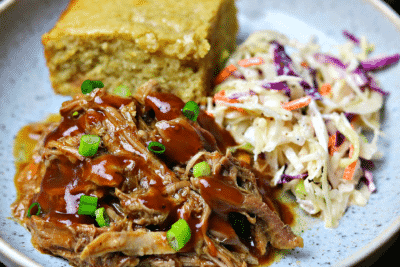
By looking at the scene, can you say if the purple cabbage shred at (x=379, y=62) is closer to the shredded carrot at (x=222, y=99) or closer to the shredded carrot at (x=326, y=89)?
the shredded carrot at (x=326, y=89)

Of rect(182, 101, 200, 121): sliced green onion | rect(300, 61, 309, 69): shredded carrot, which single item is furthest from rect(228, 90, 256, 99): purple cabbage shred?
rect(300, 61, 309, 69): shredded carrot

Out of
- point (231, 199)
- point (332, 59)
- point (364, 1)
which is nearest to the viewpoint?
point (231, 199)

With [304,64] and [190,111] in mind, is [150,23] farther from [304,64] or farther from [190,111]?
[304,64]

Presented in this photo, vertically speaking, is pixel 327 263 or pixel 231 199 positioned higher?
pixel 231 199

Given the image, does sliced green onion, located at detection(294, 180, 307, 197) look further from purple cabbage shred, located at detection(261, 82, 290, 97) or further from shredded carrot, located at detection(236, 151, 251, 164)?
purple cabbage shred, located at detection(261, 82, 290, 97)

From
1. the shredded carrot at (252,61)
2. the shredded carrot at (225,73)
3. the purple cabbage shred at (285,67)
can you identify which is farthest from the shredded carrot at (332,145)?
the shredded carrot at (225,73)

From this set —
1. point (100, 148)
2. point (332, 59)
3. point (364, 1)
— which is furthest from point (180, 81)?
point (364, 1)

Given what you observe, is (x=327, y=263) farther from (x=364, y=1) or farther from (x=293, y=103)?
(x=364, y=1)
